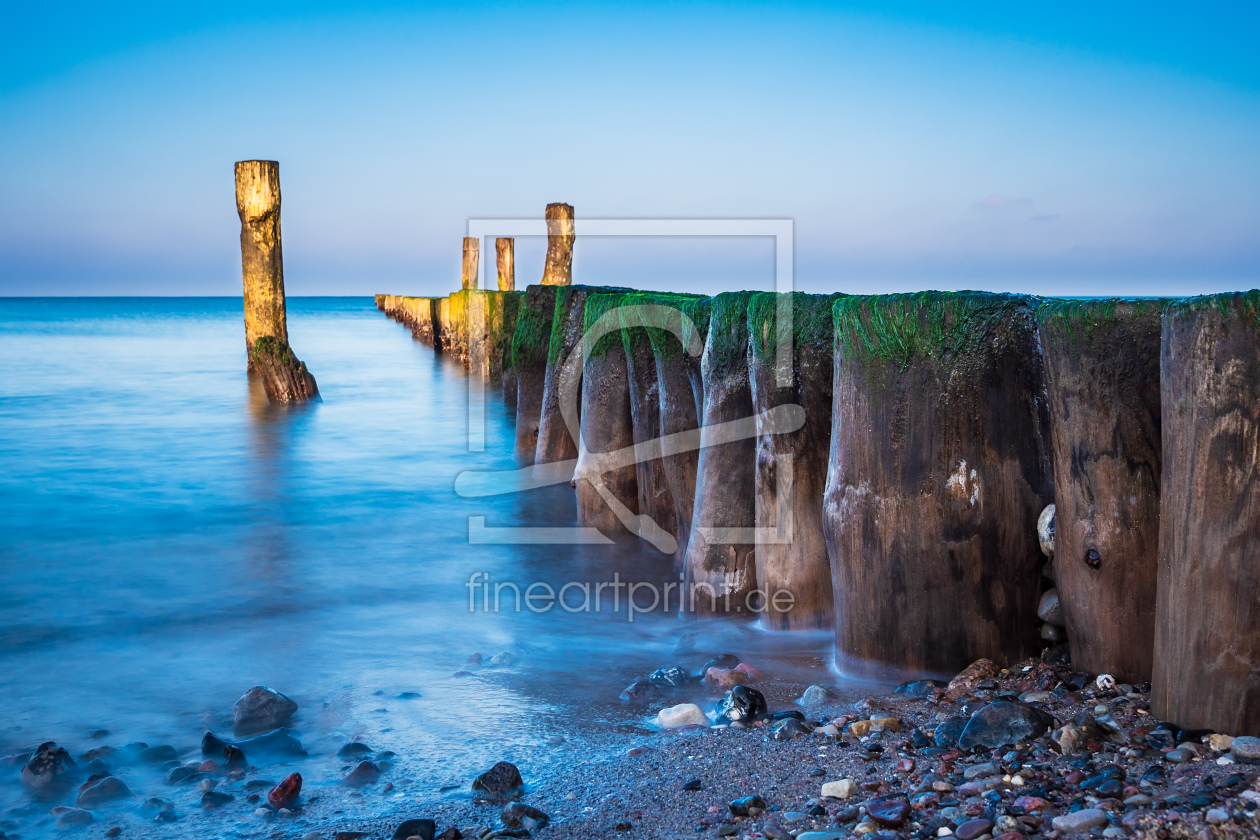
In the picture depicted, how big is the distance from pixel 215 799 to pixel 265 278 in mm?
11374

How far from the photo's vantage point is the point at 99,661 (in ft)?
15.2

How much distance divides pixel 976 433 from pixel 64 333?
4856 cm

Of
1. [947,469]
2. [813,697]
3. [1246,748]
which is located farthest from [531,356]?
[1246,748]

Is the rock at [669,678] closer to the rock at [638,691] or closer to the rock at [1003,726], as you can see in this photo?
the rock at [638,691]

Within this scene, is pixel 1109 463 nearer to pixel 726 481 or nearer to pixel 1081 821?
pixel 1081 821

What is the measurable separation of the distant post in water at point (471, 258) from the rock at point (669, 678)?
26.0 m

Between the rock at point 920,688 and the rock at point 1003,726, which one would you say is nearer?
the rock at point 1003,726

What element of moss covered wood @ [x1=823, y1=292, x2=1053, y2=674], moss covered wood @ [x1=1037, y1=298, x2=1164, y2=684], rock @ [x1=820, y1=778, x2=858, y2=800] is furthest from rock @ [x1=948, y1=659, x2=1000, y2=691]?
rock @ [x1=820, y1=778, x2=858, y2=800]


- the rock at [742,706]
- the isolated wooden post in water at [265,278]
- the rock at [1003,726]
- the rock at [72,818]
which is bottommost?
the rock at [72,818]

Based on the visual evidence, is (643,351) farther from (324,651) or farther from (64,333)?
(64,333)

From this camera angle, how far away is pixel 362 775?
127 inches

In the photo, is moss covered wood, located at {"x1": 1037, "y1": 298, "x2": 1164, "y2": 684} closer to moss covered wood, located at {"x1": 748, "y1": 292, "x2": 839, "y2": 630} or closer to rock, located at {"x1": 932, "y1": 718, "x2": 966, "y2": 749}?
rock, located at {"x1": 932, "y1": 718, "x2": 966, "y2": 749}

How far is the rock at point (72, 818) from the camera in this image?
2.97 meters

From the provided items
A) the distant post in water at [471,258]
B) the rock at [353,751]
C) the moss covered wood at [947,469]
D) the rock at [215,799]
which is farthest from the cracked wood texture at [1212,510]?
the distant post in water at [471,258]
